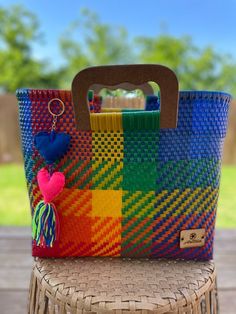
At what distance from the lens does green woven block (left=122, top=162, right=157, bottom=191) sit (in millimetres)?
699

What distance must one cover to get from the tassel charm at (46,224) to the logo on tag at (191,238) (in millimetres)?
227

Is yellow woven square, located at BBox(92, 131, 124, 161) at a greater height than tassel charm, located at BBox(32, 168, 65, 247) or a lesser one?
greater

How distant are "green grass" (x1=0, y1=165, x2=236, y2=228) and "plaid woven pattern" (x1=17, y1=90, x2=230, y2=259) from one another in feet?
6.90

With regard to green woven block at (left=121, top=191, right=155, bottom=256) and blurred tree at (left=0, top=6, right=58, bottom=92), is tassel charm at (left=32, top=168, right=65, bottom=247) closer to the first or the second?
green woven block at (left=121, top=191, right=155, bottom=256)

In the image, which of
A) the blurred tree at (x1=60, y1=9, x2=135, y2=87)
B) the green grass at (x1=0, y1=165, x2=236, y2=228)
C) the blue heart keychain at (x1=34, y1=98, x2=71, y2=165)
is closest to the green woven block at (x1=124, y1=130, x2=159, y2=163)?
the blue heart keychain at (x1=34, y1=98, x2=71, y2=165)

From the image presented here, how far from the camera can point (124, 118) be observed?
2.18 feet

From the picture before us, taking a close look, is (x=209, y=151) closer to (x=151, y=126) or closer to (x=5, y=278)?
(x=151, y=126)

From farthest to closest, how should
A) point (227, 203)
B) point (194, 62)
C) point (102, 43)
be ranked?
point (102, 43), point (194, 62), point (227, 203)

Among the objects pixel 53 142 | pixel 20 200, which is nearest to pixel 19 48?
pixel 20 200

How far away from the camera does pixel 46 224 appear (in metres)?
0.71

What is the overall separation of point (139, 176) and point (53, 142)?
159mm

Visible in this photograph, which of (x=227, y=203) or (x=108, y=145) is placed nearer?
(x=108, y=145)

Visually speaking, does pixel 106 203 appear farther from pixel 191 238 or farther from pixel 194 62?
pixel 194 62

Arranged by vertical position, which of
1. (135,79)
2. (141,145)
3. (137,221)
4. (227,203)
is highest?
(135,79)
